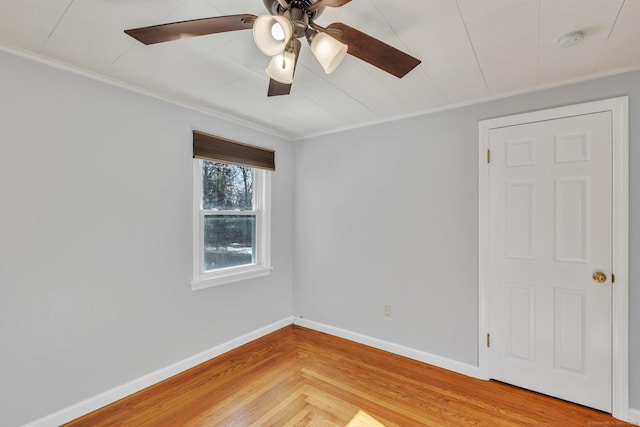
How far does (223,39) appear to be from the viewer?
5.35 feet

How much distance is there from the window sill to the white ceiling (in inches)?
62.0

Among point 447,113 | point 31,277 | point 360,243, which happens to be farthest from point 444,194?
point 31,277

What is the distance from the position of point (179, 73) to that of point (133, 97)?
0.51 m

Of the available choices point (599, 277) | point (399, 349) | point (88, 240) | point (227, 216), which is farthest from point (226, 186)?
point (599, 277)

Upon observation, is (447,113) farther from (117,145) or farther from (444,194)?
(117,145)

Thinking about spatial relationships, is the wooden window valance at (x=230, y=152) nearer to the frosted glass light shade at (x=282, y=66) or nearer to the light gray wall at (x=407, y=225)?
the light gray wall at (x=407, y=225)

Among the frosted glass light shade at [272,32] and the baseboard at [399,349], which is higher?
the frosted glass light shade at [272,32]

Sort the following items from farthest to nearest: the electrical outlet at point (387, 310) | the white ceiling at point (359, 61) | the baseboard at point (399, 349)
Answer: the electrical outlet at point (387, 310)
the baseboard at point (399, 349)
the white ceiling at point (359, 61)

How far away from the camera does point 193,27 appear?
117cm

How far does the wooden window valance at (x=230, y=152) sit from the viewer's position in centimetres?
268

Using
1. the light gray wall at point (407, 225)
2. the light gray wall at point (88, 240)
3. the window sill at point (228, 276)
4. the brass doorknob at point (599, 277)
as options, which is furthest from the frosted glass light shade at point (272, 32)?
the brass doorknob at point (599, 277)

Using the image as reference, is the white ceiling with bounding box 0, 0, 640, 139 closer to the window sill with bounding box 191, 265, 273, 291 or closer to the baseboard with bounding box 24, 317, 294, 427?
the window sill with bounding box 191, 265, 273, 291

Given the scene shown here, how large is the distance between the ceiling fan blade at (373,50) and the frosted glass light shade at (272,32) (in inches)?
7.9

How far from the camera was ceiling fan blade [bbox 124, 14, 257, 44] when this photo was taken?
3.72ft
